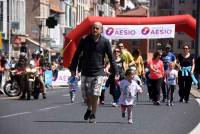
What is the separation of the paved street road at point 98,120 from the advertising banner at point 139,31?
12.3 m

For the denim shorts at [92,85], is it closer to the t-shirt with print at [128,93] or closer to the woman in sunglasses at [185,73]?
the t-shirt with print at [128,93]

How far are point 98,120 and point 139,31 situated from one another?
17568mm

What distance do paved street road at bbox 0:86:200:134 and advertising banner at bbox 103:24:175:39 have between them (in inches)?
484

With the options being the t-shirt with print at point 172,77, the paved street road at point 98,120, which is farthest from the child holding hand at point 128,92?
the t-shirt with print at point 172,77

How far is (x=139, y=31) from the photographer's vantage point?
32.2 meters

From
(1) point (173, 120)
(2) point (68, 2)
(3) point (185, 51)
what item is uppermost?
(2) point (68, 2)

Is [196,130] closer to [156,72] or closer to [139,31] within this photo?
[156,72]

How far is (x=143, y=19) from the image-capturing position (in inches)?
1277

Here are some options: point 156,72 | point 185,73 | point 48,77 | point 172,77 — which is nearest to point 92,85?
point 156,72

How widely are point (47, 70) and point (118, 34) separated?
6.01 m

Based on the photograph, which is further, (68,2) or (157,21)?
(68,2)

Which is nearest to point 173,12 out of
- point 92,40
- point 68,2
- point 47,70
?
point 68,2

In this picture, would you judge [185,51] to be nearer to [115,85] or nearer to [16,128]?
[115,85]

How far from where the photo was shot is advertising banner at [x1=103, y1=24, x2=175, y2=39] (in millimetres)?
31906
